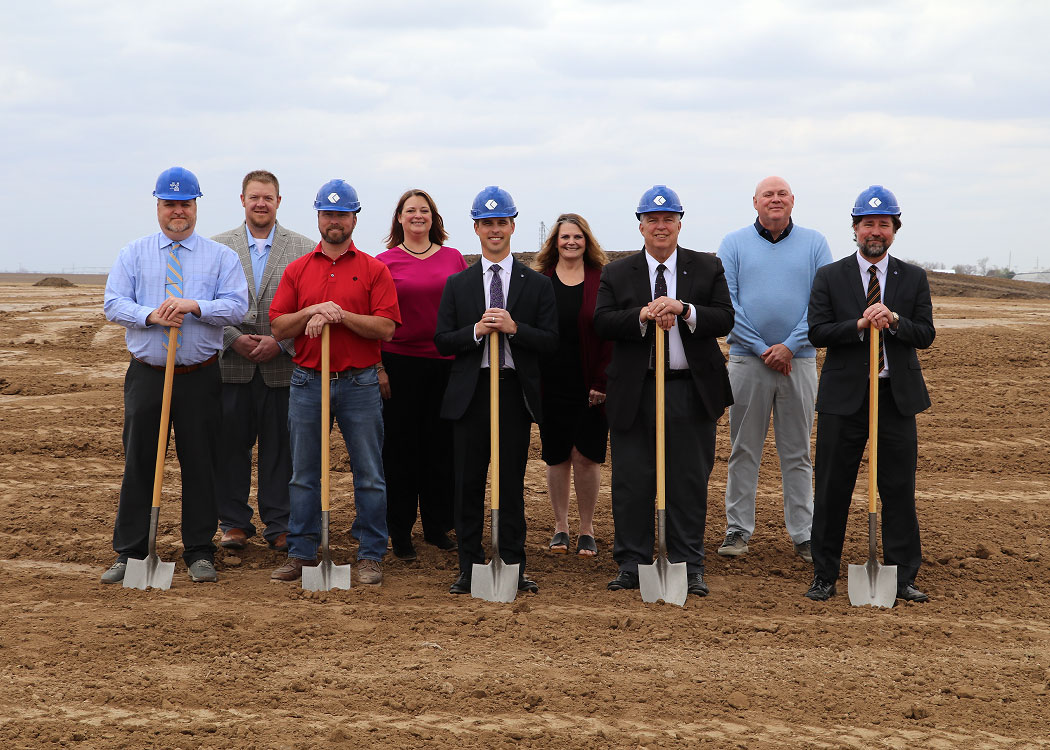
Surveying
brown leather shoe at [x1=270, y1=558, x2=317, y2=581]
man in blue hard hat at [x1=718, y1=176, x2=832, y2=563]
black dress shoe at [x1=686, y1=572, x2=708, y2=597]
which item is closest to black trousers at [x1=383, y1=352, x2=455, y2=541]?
brown leather shoe at [x1=270, y1=558, x2=317, y2=581]

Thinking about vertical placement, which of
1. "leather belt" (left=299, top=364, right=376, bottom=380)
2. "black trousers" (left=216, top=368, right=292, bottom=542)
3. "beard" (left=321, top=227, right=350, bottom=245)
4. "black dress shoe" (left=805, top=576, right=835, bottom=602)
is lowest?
"black dress shoe" (left=805, top=576, right=835, bottom=602)

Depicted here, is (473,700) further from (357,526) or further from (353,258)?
(353,258)

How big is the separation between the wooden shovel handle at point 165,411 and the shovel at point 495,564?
1925 mm

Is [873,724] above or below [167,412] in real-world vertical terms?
below

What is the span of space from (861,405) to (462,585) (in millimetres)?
2665

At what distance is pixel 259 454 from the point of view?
7.11 metres

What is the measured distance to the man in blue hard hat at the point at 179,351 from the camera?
6090mm

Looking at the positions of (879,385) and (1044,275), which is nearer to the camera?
(879,385)

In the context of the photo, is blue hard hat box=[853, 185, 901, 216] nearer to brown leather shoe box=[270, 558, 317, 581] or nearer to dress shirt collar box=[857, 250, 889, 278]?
dress shirt collar box=[857, 250, 889, 278]

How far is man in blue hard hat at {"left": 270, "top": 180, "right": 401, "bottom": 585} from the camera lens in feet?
20.1

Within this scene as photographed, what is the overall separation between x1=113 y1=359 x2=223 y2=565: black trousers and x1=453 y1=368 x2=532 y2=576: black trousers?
5.32ft

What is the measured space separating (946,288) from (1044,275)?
118 feet

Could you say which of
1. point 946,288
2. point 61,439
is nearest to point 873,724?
point 61,439

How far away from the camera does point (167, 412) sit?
605cm
